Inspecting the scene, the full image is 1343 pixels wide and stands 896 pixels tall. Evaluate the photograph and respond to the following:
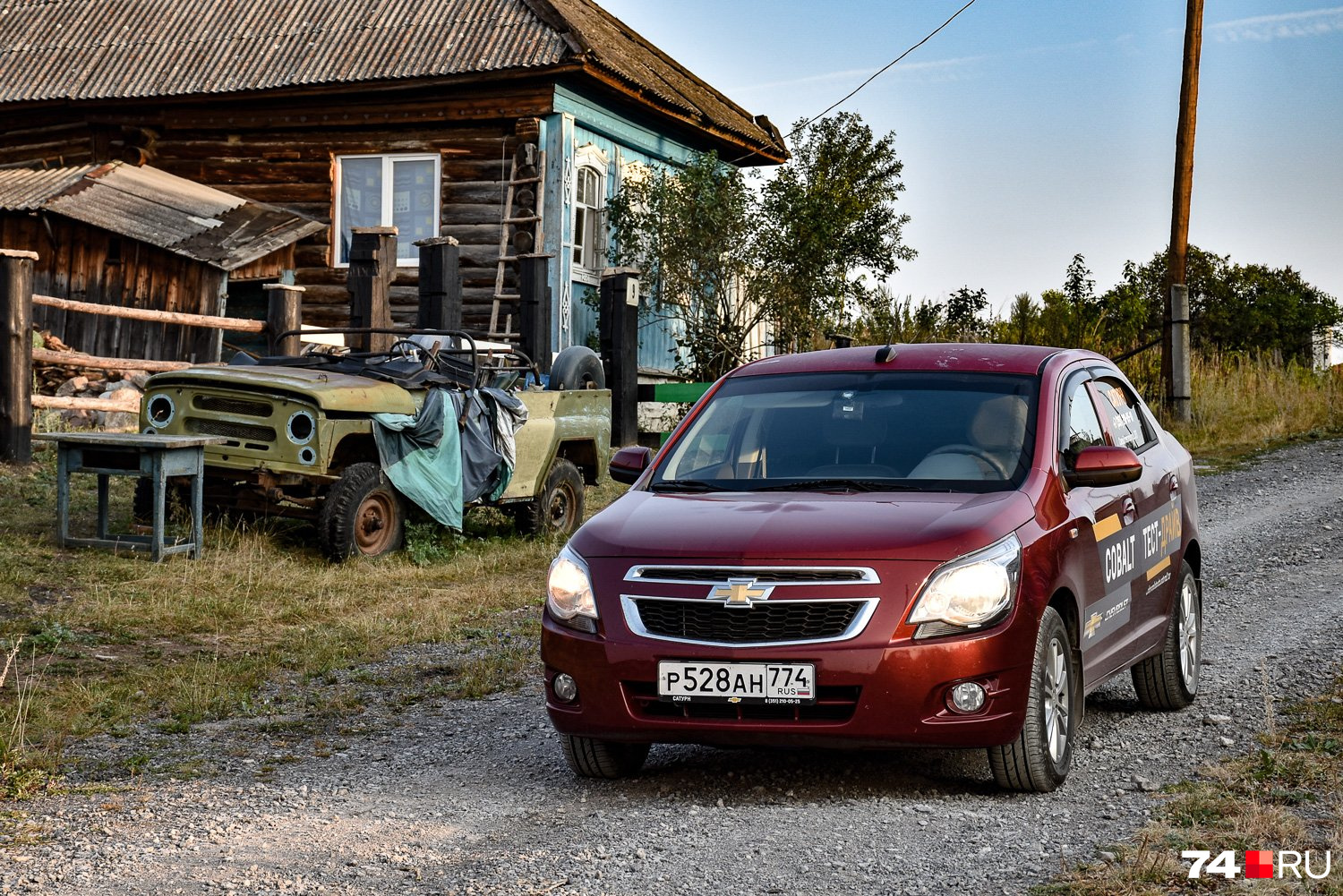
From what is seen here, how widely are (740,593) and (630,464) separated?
1500 millimetres

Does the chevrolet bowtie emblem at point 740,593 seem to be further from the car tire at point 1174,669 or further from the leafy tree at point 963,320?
Answer: the leafy tree at point 963,320

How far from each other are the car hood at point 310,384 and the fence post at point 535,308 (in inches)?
239

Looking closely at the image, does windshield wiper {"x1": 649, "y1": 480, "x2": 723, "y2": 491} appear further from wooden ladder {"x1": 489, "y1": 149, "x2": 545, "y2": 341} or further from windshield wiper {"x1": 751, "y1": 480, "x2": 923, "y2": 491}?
wooden ladder {"x1": 489, "y1": 149, "x2": 545, "y2": 341}

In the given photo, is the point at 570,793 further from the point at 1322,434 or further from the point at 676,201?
the point at 1322,434

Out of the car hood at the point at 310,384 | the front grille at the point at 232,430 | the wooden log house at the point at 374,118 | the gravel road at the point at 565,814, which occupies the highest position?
the wooden log house at the point at 374,118

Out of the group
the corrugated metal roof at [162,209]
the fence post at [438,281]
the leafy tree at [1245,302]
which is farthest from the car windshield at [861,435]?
the leafy tree at [1245,302]

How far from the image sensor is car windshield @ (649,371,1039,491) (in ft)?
19.7

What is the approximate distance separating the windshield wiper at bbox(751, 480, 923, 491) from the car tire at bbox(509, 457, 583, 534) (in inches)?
276

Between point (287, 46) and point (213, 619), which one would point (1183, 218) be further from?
point (213, 619)

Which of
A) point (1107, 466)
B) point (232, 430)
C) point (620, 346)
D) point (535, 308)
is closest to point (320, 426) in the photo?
point (232, 430)

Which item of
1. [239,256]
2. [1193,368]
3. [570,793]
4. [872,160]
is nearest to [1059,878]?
[570,793]

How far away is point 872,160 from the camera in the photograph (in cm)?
3444

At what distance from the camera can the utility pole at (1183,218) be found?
23.9 metres
